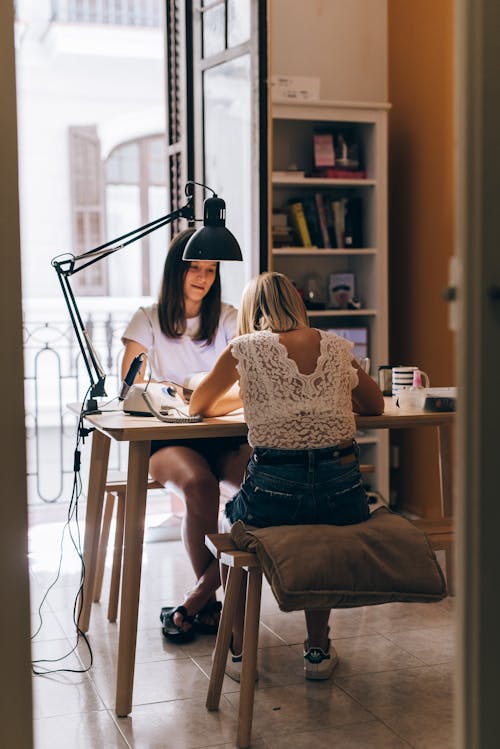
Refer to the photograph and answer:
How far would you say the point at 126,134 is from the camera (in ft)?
33.3

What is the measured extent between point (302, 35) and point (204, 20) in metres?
0.69

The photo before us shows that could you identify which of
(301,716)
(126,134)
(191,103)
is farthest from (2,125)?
(126,134)

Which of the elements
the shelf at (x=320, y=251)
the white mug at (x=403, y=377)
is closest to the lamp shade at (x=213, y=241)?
the white mug at (x=403, y=377)

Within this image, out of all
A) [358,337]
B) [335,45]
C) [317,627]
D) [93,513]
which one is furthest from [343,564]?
[335,45]

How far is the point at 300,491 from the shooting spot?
246cm

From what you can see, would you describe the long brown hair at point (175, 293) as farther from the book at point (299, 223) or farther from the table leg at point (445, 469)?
the book at point (299, 223)

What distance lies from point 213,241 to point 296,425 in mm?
743

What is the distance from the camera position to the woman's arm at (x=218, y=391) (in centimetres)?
262

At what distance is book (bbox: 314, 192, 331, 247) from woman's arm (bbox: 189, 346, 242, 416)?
1.92m

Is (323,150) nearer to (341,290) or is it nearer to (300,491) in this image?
(341,290)

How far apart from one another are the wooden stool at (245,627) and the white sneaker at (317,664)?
0.32 metres

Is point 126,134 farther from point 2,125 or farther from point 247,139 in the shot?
point 2,125

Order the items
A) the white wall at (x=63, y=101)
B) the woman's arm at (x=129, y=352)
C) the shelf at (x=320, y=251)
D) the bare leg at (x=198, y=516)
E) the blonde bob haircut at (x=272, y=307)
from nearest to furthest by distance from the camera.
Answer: the blonde bob haircut at (x=272, y=307), the bare leg at (x=198, y=516), the woman's arm at (x=129, y=352), the shelf at (x=320, y=251), the white wall at (x=63, y=101)

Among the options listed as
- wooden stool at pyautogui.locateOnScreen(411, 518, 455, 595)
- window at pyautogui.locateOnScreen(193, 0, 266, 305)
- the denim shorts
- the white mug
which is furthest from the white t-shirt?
wooden stool at pyautogui.locateOnScreen(411, 518, 455, 595)
